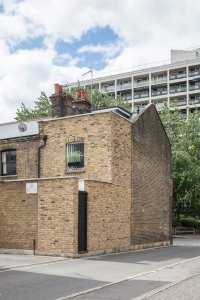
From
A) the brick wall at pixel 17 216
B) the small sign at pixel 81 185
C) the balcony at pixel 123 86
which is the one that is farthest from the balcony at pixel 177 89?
the brick wall at pixel 17 216

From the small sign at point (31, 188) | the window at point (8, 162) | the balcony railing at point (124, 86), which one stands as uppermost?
the balcony railing at point (124, 86)

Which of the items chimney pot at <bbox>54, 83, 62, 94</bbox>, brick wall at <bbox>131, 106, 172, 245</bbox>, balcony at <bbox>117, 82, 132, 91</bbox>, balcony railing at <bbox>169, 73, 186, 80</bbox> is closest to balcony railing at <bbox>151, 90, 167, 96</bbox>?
balcony railing at <bbox>169, 73, 186, 80</bbox>

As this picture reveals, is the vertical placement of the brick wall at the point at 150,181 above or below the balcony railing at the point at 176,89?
below

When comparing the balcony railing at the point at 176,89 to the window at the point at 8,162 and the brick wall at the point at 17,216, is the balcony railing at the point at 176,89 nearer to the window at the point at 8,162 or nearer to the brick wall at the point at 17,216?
the window at the point at 8,162

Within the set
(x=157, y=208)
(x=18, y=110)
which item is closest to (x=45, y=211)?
(x=157, y=208)

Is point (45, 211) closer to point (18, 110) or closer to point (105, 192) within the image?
point (105, 192)

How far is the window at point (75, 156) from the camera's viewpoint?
899 inches

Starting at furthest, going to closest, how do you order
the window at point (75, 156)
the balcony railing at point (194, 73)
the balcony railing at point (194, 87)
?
the balcony railing at point (194, 87)
the balcony railing at point (194, 73)
the window at point (75, 156)

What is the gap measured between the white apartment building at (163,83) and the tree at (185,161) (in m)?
40.4

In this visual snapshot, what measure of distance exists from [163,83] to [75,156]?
6959cm

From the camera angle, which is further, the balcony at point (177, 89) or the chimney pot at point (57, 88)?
the balcony at point (177, 89)

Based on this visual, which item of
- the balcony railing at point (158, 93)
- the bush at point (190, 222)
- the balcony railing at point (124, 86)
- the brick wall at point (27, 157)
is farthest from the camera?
the balcony railing at point (124, 86)

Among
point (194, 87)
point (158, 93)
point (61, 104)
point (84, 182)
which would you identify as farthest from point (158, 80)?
point (84, 182)

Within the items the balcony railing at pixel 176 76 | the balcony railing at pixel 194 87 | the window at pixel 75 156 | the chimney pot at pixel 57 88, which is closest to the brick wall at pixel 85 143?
the window at pixel 75 156
